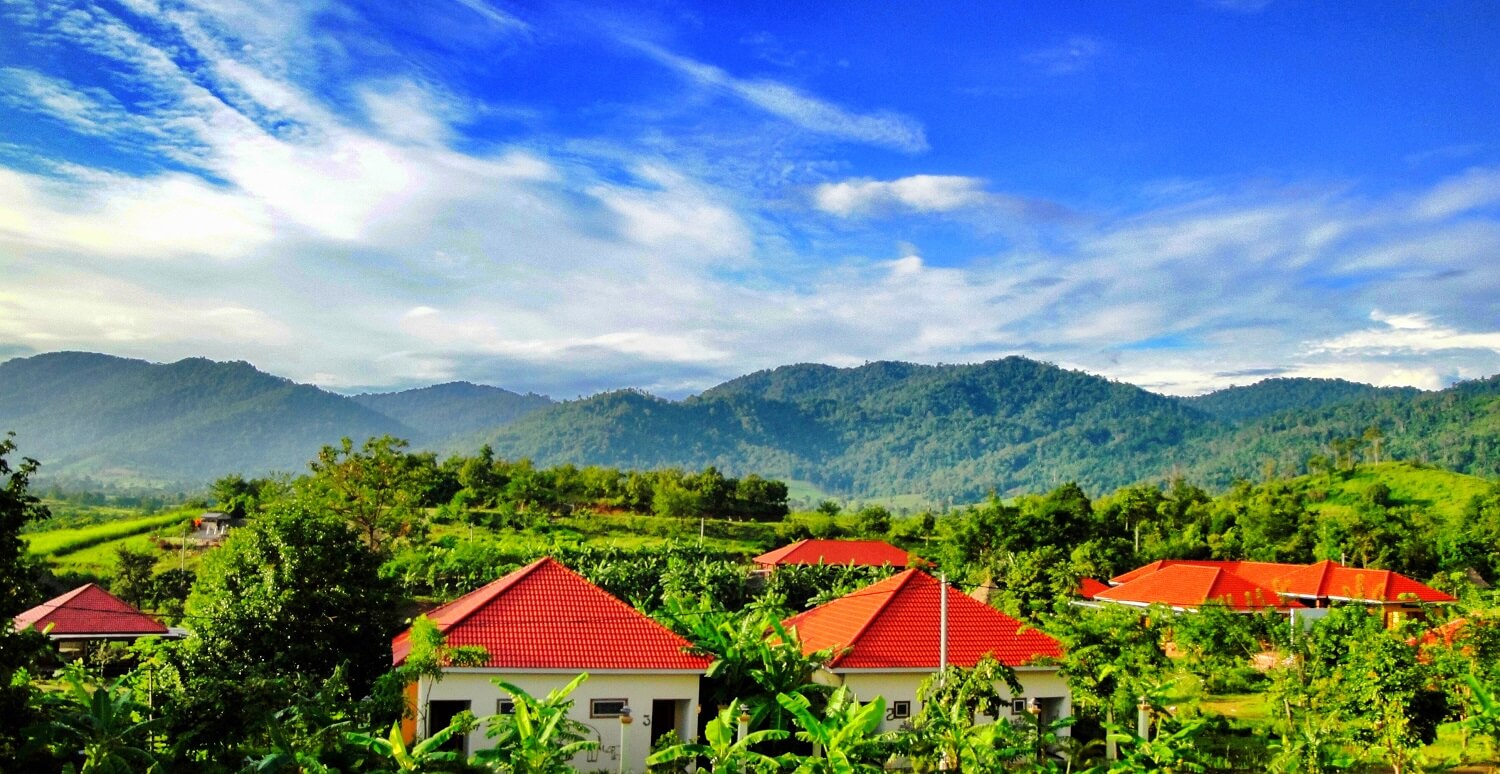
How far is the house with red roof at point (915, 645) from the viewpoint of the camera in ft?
59.6

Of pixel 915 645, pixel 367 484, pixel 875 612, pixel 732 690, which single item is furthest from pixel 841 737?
pixel 367 484

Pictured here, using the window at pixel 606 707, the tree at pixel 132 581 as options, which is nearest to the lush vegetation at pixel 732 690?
the window at pixel 606 707

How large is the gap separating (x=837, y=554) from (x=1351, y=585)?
21836 mm

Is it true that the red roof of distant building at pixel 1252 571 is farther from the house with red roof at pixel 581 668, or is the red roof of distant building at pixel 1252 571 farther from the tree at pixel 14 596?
the tree at pixel 14 596

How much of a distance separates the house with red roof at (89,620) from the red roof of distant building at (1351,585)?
37.4 metres

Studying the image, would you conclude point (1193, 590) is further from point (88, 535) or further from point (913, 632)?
point (88, 535)

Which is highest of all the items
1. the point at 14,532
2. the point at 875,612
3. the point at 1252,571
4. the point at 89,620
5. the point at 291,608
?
the point at 14,532

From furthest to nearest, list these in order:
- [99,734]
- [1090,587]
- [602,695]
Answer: [1090,587] < [602,695] < [99,734]

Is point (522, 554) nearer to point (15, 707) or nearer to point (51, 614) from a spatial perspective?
point (51, 614)

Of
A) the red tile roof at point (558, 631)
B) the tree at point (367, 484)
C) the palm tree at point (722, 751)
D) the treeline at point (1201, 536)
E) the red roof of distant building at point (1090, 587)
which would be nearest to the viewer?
the palm tree at point (722, 751)

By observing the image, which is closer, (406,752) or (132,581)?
(406,752)

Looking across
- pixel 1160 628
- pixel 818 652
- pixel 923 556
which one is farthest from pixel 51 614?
pixel 923 556

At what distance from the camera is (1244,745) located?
19266mm

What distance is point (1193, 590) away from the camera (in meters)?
34.5
